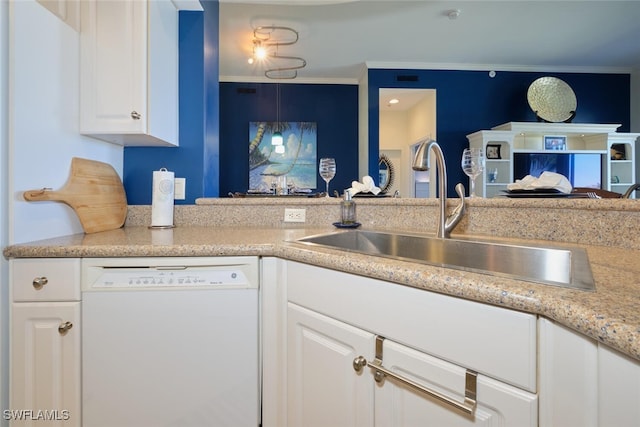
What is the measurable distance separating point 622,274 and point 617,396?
354mm

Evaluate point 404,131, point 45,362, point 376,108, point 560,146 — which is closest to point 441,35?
point 376,108

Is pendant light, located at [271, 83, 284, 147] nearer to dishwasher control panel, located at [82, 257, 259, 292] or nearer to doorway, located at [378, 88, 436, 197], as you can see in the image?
doorway, located at [378, 88, 436, 197]

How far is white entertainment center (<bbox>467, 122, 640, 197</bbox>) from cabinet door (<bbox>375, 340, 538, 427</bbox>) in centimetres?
391

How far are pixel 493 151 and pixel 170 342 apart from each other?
14.2 ft

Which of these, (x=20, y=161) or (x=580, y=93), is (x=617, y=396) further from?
(x=580, y=93)

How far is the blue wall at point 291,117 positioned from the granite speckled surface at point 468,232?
3.40m

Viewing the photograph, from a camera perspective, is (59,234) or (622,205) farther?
(59,234)

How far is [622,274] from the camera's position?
2.18 ft

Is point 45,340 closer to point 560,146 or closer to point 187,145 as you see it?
point 187,145

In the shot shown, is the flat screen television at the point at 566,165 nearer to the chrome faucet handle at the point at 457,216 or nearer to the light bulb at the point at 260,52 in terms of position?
the light bulb at the point at 260,52

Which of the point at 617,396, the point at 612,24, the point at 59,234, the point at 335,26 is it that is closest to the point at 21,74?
the point at 59,234

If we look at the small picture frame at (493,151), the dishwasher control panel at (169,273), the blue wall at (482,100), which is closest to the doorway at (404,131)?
the blue wall at (482,100)

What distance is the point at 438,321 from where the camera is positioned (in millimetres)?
654

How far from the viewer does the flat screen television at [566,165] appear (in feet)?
13.2
